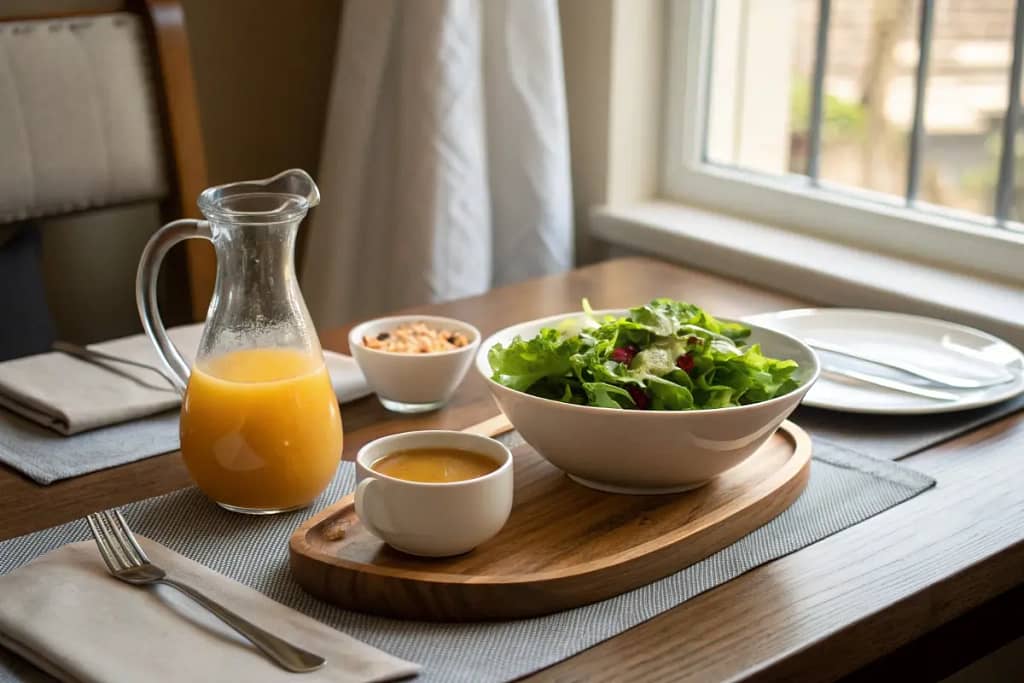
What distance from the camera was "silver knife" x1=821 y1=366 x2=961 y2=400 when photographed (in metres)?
1.15

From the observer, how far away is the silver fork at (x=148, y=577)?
717mm

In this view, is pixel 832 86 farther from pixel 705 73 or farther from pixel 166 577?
pixel 166 577

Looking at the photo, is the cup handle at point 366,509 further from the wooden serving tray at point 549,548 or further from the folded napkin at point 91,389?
the folded napkin at point 91,389

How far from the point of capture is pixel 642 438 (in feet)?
2.91

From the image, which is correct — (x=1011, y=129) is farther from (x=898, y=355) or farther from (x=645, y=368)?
(x=645, y=368)

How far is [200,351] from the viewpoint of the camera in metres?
0.93

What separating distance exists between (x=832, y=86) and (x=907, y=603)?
500 cm

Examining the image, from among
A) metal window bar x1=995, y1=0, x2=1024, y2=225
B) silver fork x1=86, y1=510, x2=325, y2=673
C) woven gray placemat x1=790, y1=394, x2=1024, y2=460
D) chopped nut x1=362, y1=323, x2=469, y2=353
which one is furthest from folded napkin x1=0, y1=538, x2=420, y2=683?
metal window bar x1=995, y1=0, x2=1024, y2=225

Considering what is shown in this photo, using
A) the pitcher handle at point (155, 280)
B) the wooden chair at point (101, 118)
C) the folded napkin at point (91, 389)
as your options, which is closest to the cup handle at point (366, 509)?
the pitcher handle at point (155, 280)

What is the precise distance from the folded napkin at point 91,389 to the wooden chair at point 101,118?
47 centimetres

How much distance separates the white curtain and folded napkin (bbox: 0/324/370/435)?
0.60 metres

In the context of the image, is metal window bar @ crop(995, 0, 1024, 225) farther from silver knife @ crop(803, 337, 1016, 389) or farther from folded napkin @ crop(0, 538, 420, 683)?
folded napkin @ crop(0, 538, 420, 683)

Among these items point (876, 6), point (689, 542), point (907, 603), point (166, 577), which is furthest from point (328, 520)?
point (876, 6)

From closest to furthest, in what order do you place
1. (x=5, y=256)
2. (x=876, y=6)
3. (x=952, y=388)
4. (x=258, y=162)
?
(x=952, y=388), (x=5, y=256), (x=258, y=162), (x=876, y=6)
